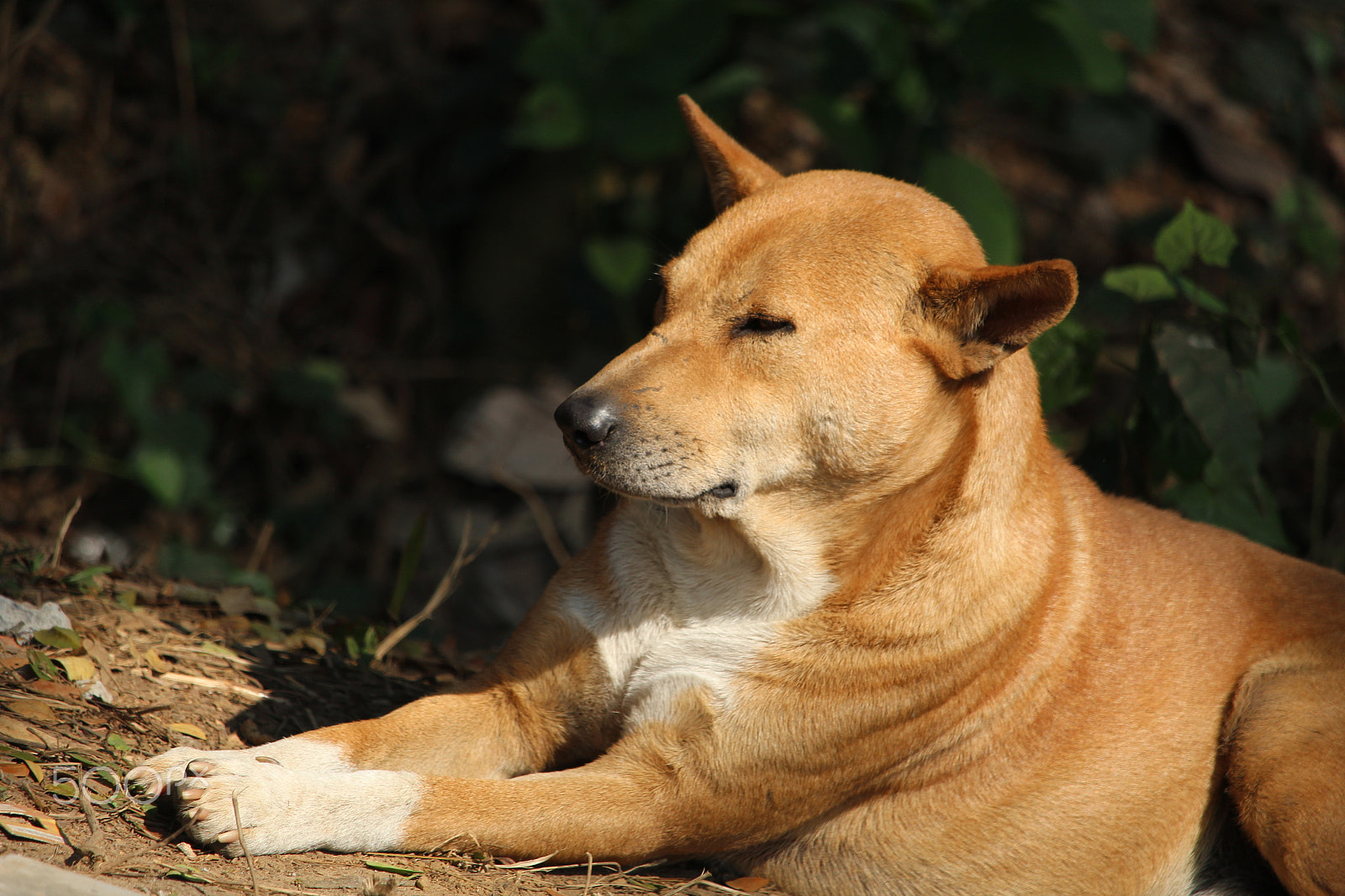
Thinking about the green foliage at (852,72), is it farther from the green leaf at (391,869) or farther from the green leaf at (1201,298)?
the green leaf at (391,869)

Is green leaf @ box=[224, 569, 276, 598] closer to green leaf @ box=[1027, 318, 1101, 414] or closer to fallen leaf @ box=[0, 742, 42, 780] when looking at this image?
fallen leaf @ box=[0, 742, 42, 780]

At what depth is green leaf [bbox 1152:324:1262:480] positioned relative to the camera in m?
3.94

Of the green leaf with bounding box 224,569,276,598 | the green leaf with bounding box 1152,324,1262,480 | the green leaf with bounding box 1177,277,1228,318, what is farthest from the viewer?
the green leaf with bounding box 224,569,276,598

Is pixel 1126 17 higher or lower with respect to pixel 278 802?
higher

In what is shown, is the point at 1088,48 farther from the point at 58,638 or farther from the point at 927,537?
the point at 58,638

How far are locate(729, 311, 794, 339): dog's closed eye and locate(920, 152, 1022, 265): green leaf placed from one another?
3.13m

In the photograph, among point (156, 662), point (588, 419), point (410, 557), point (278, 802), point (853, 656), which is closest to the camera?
point (278, 802)

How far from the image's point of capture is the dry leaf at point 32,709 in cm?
277

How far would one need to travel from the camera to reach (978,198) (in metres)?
6.01

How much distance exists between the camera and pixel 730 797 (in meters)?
2.85

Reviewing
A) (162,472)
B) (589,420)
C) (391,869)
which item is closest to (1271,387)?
(589,420)

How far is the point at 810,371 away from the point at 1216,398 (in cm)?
191

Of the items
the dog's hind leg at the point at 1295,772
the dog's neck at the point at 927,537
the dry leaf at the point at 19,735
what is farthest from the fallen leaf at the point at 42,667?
the dog's hind leg at the point at 1295,772

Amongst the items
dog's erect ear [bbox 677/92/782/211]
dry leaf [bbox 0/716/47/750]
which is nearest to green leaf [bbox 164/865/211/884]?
dry leaf [bbox 0/716/47/750]
